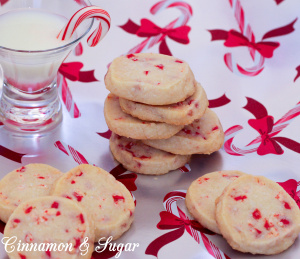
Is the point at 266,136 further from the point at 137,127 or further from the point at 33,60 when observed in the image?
the point at 33,60

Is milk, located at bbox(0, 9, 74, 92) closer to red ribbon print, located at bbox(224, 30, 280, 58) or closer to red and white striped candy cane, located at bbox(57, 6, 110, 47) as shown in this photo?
red and white striped candy cane, located at bbox(57, 6, 110, 47)

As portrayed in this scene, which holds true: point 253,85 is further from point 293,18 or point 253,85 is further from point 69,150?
point 69,150

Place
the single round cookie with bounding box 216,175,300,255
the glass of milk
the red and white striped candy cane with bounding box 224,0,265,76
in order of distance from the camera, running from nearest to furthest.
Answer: the single round cookie with bounding box 216,175,300,255 → the glass of milk → the red and white striped candy cane with bounding box 224,0,265,76

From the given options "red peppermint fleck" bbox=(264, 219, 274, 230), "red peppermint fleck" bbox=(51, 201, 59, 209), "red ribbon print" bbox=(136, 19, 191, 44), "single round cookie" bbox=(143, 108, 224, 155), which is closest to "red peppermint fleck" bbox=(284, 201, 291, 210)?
"red peppermint fleck" bbox=(264, 219, 274, 230)

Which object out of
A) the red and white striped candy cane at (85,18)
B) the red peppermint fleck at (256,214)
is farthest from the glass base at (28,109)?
the red peppermint fleck at (256,214)

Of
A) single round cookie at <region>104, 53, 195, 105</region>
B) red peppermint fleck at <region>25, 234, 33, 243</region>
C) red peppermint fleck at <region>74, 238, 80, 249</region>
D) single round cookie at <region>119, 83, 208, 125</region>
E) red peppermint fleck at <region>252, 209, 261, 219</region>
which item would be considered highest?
single round cookie at <region>104, 53, 195, 105</region>

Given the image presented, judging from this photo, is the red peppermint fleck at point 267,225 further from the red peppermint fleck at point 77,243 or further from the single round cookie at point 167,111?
the red peppermint fleck at point 77,243
